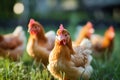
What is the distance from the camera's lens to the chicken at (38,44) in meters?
5.64

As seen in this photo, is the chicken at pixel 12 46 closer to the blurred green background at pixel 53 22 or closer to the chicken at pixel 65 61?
the blurred green background at pixel 53 22

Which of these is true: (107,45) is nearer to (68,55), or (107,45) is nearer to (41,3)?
(68,55)

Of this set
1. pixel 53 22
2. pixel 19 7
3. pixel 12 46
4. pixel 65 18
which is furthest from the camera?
pixel 65 18

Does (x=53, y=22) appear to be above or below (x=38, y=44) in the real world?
below

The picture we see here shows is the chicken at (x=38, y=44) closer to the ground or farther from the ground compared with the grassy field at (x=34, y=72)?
farther from the ground

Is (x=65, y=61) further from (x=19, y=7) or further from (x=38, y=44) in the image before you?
(x=19, y=7)

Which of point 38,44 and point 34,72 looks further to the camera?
point 38,44

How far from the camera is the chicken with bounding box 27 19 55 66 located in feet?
18.5

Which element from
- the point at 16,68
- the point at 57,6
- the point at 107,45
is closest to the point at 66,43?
the point at 16,68

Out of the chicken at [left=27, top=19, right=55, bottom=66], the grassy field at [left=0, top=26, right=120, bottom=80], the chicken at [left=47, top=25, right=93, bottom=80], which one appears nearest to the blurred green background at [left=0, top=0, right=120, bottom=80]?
the grassy field at [left=0, top=26, right=120, bottom=80]

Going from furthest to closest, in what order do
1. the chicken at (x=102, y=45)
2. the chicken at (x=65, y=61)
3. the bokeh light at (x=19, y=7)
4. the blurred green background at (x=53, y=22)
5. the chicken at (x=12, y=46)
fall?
the bokeh light at (x=19, y=7) → the chicken at (x=102, y=45) → the chicken at (x=12, y=46) → the blurred green background at (x=53, y=22) → the chicken at (x=65, y=61)

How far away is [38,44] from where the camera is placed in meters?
5.77

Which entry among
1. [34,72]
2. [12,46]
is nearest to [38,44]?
[34,72]

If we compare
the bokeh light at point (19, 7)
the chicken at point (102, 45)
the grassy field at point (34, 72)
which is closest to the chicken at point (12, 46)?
the grassy field at point (34, 72)
